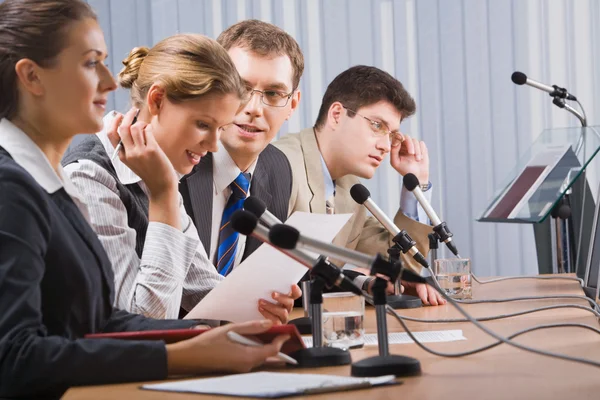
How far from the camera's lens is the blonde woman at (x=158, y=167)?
1679 millimetres

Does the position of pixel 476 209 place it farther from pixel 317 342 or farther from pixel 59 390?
pixel 59 390

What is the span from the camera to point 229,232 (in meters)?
2.25

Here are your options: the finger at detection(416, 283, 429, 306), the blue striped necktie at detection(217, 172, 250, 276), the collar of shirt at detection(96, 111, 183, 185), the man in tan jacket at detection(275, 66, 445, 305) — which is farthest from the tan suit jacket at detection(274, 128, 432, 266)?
the collar of shirt at detection(96, 111, 183, 185)

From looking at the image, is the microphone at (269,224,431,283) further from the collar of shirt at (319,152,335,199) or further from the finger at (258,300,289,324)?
the collar of shirt at (319,152,335,199)

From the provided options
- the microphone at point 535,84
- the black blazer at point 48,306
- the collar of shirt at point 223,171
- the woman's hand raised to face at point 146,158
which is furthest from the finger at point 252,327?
the microphone at point 535,84

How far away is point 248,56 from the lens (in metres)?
2.53

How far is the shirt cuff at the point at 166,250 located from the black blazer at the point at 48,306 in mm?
392

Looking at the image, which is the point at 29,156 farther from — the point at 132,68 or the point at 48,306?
the point at 132,68

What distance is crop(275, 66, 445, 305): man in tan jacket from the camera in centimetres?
286

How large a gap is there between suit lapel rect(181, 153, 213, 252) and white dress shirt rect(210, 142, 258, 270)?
3 centimetres

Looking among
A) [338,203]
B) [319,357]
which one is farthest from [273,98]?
[319,357]

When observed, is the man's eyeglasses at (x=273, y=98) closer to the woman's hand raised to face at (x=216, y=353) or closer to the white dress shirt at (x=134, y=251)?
the white dress shirt at (x=134, y=251)

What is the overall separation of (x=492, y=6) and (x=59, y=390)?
331 centimetres

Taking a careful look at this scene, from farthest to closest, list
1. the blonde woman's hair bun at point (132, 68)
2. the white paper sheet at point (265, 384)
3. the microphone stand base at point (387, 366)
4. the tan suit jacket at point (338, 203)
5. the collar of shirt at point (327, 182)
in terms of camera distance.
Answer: the collar of shirt at point (327, 182) → the tan suit jacket at point (338, 203) → the blonde woman's hair bun at point (132, 68) → the microphone stand base at point (387, 366) → the white paper sheet at point (265, 384)
